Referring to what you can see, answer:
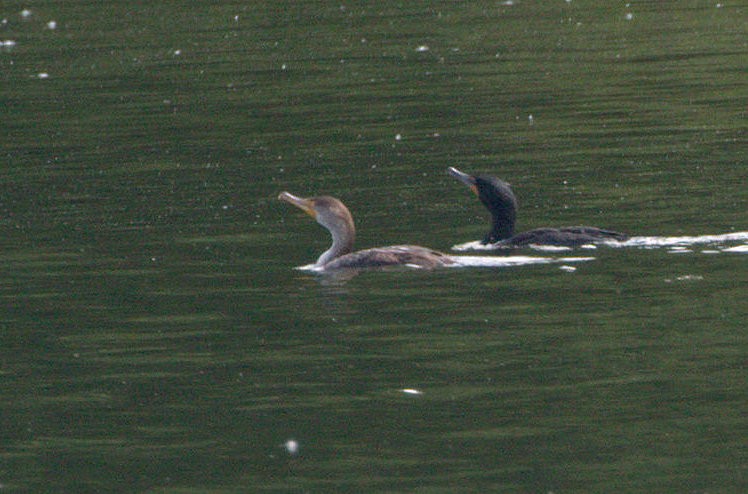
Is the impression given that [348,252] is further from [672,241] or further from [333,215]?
[672,241]

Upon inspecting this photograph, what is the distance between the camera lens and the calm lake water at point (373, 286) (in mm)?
11797

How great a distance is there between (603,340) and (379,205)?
7.65m

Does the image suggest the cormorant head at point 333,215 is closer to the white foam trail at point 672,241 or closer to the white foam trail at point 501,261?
the white foam trail at point 501,261

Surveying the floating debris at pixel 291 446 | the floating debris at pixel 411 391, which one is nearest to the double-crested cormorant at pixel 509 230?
Answer: the floating debris at pixel 411 391

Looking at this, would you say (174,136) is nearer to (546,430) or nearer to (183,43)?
(183,43)

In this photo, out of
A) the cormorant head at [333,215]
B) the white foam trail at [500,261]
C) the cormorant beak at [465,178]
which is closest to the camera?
the white foam trail at [500,261]

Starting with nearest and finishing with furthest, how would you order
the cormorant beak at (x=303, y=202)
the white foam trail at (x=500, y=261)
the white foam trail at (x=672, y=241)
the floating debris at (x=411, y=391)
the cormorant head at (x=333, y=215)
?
the floating debris at (x=411, y=391) → the white foam trail at (x=500, y=261) → the white foam trail at (x=672, y=241) → the cormorant head at (x=333, y=215) → the cormorant beak at (x=303, y=202)

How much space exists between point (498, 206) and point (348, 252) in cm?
189

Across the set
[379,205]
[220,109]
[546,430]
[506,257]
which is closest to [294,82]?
[220,109]

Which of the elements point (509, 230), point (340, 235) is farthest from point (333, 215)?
point (509, 230)

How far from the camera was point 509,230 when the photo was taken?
19859mm

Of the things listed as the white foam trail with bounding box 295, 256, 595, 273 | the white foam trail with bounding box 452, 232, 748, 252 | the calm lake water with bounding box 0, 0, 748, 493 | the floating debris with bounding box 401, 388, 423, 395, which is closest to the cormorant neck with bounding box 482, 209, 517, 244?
the calm lake water with bounding box 0, 0, 748, 493

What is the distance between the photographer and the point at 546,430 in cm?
1202

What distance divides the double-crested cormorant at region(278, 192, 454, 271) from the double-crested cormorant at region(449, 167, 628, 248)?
4.04ft
